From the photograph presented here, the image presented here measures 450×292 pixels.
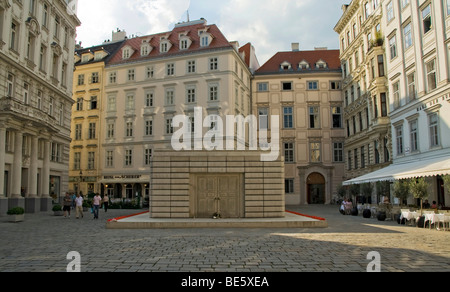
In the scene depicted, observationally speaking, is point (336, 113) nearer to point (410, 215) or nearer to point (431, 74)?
point (431, 74)

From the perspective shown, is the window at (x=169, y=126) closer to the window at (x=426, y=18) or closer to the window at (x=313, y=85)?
the window at (x=313, y=85)

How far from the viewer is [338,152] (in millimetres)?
48062

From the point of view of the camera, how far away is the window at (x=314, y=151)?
48.5 metres

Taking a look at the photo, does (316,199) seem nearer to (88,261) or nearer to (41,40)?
(41,40)

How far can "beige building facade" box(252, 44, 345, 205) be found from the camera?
47.8m

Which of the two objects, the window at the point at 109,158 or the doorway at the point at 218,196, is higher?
the window at the point at 109,158

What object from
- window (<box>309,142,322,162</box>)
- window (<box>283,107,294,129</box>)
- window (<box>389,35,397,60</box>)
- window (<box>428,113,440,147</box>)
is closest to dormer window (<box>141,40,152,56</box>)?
window (<box>283,107,294,129</box>)

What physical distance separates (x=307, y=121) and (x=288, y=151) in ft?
15.5

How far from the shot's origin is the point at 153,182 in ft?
66.5

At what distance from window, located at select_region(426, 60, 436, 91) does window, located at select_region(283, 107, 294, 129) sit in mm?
24297

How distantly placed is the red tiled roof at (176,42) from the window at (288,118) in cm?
1193

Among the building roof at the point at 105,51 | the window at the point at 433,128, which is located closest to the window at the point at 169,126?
the building roof at the point at 105,51

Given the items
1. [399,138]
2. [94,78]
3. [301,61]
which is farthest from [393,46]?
[94,78]
